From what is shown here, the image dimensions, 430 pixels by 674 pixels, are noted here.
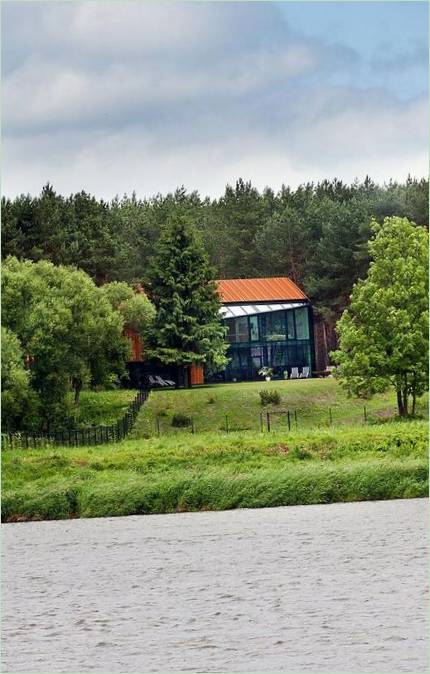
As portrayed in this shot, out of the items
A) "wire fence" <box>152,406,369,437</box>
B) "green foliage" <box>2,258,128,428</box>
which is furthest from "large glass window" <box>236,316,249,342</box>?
"wire fence" <box>152,406,369,437</box>

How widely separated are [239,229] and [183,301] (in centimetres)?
745

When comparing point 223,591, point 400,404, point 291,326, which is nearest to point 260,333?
point 291,326

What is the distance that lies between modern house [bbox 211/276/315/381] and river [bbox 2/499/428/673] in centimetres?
1404

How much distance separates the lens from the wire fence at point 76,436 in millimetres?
28016

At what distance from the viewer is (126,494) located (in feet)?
76.7

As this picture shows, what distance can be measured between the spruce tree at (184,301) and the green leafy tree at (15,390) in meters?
6.00

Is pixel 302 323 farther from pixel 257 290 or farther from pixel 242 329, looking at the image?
pixel 242 329

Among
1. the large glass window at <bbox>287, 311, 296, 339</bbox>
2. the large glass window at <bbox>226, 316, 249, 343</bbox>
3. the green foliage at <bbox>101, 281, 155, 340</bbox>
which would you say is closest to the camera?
the green foliage at <bbox>101, 281, 155, 340</bbox>

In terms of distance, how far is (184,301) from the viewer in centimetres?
3612

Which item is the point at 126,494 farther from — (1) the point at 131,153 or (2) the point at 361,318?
(1) the point at 131,153

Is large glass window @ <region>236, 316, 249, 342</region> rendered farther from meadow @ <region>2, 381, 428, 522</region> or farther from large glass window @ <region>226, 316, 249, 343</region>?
meadow @ <region>2, 381, 428, 522</region>

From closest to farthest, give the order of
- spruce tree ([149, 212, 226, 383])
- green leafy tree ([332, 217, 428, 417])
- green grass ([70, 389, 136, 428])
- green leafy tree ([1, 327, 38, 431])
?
green leafy tree ([1, 327, 38, 431])
green grass ([70, 389, 136, 428])
green leafy tree ([332, 217, 428, 417])
spruce tree ([149, 212, 226, 383])

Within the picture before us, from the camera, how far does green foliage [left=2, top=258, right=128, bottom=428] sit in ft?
96.5

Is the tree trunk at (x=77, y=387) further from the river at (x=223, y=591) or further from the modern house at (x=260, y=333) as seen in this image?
the river at (x=223, y=591)
